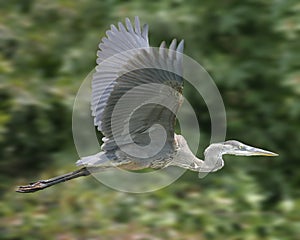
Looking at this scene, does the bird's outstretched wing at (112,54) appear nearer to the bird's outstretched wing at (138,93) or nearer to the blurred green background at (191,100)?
the bird's outstretched wing at (138,93)

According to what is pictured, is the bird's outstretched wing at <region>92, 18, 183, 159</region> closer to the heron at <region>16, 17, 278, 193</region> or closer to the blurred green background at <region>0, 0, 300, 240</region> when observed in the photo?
the heron at <region>16, 17, 278, 193</region>

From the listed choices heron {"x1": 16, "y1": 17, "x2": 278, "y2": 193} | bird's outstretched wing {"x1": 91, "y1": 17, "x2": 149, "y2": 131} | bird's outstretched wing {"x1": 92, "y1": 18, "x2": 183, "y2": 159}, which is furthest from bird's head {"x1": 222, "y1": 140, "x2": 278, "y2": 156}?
bird's outstretched wing {"x1": 91, "y1": 17, "x2": 149, "y2": 131}

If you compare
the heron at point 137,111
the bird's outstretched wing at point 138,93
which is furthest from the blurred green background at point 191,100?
the bird's outstretched wing at point 138,93

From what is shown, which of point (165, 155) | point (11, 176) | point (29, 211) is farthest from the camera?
point (11, 176)

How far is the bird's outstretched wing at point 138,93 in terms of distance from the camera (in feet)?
9.35

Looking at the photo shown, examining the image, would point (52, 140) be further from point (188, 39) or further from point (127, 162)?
point (127, 162)

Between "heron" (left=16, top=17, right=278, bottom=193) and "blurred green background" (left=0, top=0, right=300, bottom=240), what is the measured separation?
824 mm

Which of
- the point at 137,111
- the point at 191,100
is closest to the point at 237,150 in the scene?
the point at 137,111

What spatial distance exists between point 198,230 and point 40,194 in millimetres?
1038

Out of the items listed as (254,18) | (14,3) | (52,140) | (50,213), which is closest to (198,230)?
(50,213)

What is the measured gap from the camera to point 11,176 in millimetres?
5086

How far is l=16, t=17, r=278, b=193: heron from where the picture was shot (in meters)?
2.90

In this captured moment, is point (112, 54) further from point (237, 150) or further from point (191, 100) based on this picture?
point (191, 100)

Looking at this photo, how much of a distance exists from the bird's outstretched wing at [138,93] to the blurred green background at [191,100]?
1146 mm
